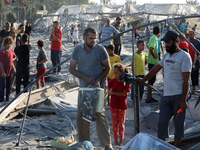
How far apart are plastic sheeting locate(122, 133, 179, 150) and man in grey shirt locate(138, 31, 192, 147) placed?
0.99m

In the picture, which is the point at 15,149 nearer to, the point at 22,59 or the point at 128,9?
the point at 22,59

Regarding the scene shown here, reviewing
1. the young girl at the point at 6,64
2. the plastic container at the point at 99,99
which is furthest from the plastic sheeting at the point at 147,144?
the young girl at the point at 6,64

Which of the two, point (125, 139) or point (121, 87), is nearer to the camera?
point (121, 87)

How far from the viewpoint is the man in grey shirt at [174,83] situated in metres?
3.84

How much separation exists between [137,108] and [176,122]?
0.65 m

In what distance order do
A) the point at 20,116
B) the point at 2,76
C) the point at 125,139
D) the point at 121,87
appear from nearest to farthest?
the point at 121,87 < the point at 125,139 < the point at 20,116 < the point at 2,76

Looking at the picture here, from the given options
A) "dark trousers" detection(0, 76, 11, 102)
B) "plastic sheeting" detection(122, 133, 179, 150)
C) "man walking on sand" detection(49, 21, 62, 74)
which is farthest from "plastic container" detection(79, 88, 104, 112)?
"man walking on sand" detection(49, 21, 62, 74)

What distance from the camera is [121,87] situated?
192 inches

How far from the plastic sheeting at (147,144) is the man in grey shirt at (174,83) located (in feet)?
3.25

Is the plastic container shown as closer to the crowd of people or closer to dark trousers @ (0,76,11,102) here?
the crowd of people

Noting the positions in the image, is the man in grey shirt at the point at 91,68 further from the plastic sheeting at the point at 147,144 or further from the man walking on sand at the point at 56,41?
the man walking on sand at the point at 56,41

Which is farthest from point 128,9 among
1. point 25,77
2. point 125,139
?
point 125,139

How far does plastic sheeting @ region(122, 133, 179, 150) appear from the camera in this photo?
277 centimetres

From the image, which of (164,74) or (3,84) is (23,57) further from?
(164,74)
